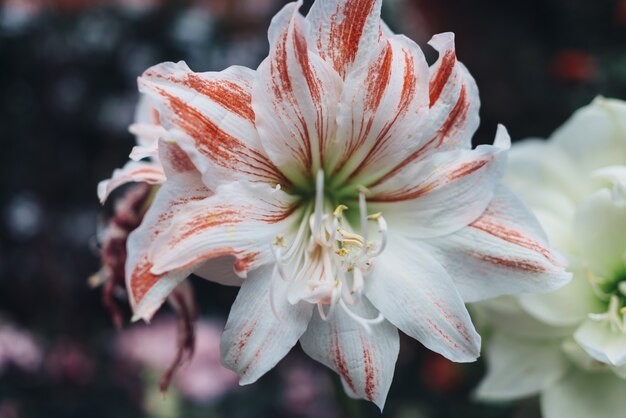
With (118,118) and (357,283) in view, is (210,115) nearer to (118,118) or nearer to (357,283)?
(357,283)

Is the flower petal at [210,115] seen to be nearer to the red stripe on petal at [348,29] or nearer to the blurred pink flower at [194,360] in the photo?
the red stripe on petal at [348,29]

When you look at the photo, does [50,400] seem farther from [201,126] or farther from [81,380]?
[201,126]

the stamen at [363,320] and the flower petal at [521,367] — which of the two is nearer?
the stamen at [363,320]

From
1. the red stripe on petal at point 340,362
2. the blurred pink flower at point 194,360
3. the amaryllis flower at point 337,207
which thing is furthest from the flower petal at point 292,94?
the blurred pink flower at point 194,360

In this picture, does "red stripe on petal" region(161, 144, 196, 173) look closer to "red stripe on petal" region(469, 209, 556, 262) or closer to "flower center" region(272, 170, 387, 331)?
"flower center" region(272, 170, 387, 331)

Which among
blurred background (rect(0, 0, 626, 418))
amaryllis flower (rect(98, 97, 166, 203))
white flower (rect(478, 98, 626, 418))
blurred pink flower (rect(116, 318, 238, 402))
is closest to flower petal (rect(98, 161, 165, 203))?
amaryllis flower (rect(98, 97, 166, 203))

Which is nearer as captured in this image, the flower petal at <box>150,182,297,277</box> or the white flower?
the flower petal at <box>150,182,297,277</box>

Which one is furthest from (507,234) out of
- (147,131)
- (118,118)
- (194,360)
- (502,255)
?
(118,118)

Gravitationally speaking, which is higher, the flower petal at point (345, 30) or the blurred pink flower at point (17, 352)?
the flower petal at point (345, 30)
